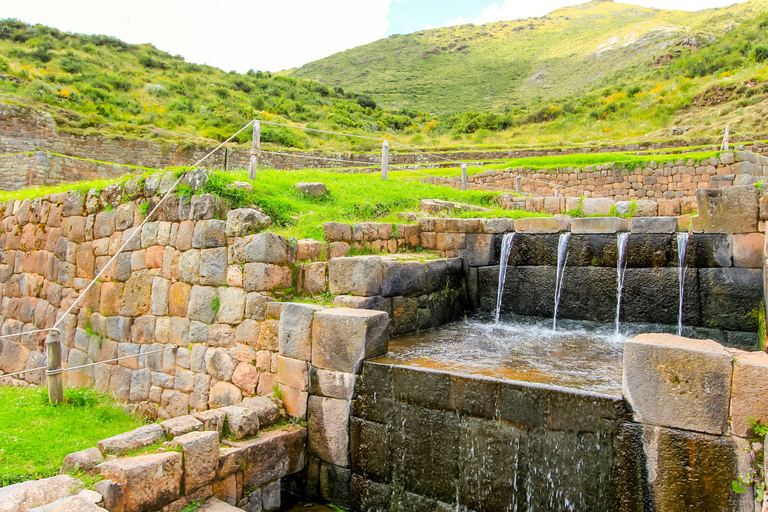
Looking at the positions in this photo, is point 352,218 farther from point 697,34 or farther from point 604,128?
point 697,34

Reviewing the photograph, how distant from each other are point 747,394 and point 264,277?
15.1 feet

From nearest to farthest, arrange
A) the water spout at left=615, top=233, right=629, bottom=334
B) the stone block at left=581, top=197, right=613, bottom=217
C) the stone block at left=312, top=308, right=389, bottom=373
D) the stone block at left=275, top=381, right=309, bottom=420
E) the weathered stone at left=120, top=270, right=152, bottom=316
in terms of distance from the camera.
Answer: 1. the stone block at left=312, top=308, right=389, bottom=373
2. the stone block at left=275, top=381, right=309, bottom=420
3. the water spout at left=615, top=233, right=629, bottom=334
4. the weathered stone at left=120, top=270, right=152, bottom=316
5. the stone block at left=581, top=197, right=613, bottom=217

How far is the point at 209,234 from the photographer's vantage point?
20.1 feet

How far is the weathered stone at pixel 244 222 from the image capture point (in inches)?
232

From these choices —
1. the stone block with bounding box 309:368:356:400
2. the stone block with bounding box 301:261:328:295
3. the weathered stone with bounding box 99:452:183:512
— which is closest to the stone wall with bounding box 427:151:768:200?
the stone block with bounding box 301:261:328:295

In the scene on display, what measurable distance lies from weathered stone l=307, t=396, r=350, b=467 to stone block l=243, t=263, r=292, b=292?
1.41 meters

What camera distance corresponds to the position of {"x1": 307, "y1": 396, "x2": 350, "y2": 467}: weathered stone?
15.9ft

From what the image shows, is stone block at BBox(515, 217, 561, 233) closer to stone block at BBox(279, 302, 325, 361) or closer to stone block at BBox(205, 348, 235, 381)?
stone block at BBox(279, 302, 325, 361)

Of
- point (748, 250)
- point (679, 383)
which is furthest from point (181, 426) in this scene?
point (748, 250)

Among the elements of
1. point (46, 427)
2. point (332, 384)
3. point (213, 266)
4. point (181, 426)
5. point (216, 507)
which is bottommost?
point (216, 507)

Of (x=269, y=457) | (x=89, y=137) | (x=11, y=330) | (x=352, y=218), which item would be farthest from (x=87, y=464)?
(x=89, y=137)

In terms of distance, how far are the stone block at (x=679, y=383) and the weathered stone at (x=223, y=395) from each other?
4303 millimetres

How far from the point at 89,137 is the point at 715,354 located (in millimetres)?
26033

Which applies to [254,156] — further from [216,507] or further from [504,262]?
[216,507]
